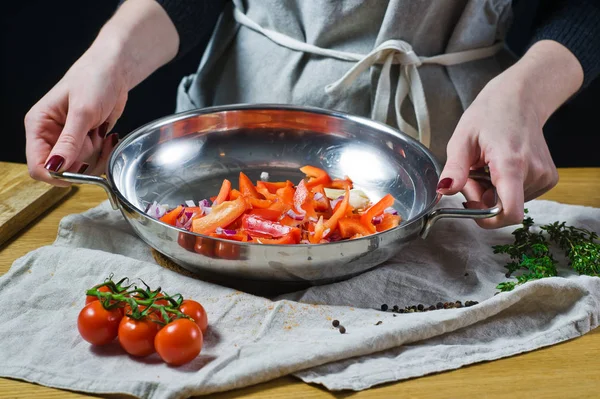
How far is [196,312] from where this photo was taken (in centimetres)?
103

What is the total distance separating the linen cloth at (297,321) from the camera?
0.97 m

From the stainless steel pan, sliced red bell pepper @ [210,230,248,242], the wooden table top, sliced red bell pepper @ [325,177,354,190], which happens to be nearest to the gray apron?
the stainless steel pan

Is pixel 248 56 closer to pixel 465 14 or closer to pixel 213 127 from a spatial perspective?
pixel 213 127

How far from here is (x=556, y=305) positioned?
3.85ft

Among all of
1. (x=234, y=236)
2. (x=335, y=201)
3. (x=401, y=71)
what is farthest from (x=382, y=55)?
(x=234, y=236)

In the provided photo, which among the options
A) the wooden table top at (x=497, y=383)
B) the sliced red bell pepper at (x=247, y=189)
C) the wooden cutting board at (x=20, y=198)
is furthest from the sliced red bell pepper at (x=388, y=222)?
the wooden cutting board at (x=20, y=198)

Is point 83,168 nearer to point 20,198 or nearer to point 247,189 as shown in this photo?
point 20,198

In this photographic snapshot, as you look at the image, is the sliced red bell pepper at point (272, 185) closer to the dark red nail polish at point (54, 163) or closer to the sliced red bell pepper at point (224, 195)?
the sliced red bell pepper at point (224, 195)

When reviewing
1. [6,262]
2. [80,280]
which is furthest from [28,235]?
[80,280]

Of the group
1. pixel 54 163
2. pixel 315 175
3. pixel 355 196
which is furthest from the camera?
pixel 315 175

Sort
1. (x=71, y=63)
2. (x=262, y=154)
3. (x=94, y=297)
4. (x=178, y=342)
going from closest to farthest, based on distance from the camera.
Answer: (x=178, y=342) → (x=94, y=297) → (x=262, y=154) → (x=71, y=63)

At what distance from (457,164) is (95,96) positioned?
2.26 feet

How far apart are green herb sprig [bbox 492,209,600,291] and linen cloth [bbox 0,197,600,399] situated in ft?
0.10

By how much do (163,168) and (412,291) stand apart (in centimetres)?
60
